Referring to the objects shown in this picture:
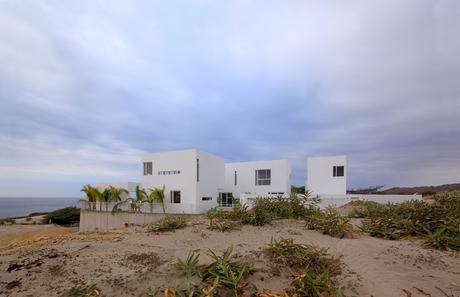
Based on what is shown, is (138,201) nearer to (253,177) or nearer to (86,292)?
(253,177)

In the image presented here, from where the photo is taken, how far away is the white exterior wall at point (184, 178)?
17.5 meters

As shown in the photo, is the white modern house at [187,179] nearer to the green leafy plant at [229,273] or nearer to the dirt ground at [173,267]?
the dirt ground at [173,267]

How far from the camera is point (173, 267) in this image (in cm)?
371

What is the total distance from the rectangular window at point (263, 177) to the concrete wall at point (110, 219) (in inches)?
438

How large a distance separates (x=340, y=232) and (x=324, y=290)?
2.85 metres

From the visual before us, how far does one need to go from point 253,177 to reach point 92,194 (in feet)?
45.2

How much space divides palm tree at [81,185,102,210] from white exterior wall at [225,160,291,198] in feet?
38.2

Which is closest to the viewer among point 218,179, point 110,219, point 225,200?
point 110,219

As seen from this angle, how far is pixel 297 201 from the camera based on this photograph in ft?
25.5

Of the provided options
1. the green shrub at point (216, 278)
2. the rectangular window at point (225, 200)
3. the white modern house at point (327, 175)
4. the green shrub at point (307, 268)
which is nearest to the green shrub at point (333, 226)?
the green shrub at point (307, 268)

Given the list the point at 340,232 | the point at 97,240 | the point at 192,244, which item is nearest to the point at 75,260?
the point at 97,240

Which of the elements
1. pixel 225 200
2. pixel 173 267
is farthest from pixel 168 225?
pixel 225 200

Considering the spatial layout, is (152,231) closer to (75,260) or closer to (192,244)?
(192,244)

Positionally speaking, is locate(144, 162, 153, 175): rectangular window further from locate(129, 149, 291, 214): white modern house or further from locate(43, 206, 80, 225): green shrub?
locate(43, 206, 80, 225): green shrub
